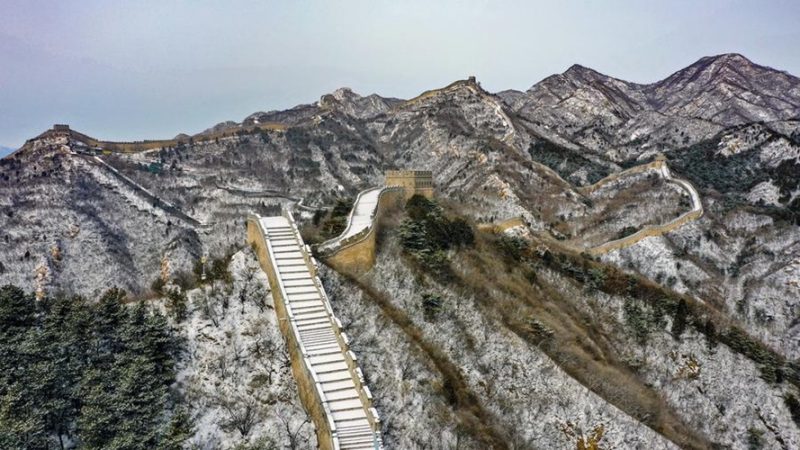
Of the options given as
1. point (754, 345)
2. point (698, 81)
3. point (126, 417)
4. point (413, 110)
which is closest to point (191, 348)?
point (126, 417)

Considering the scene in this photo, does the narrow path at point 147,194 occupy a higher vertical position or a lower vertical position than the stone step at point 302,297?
higher

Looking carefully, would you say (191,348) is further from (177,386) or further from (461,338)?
(461,338)

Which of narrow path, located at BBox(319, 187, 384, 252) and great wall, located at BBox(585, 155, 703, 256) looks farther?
great wall, located at BBox(585, 155, 703, 256)

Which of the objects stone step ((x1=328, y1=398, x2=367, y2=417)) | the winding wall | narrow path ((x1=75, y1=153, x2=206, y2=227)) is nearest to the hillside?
narrow path ((x1=75, y1=153, x2=206, y2=227))

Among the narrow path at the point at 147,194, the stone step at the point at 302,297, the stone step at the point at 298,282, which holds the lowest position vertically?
the stone step at the point at 302,297

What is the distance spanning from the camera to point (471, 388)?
21.2 meters

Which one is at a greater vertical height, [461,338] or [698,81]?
[698,81]

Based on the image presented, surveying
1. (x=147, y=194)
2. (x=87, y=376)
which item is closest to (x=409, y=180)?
(x=87, y=376)

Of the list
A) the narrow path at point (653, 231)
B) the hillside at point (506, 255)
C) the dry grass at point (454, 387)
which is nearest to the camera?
the dry grass at point (454, 387)

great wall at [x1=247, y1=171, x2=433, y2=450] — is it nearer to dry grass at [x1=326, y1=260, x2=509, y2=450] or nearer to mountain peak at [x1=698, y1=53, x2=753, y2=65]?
dry grass at [x1=326, y1=260, x2=509, y2=450]

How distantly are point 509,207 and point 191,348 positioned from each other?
135 ft

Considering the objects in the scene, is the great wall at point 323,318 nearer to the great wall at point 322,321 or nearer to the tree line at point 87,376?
the great wall at point 322,321

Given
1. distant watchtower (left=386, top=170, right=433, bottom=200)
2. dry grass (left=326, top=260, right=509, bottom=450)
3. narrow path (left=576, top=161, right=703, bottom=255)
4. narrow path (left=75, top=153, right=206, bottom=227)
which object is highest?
narrow path (left=75, top=153, right=206, bottom=227)

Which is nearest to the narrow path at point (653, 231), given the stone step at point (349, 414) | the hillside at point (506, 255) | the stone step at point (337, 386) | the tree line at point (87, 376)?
the hillside at point (506, 255)
